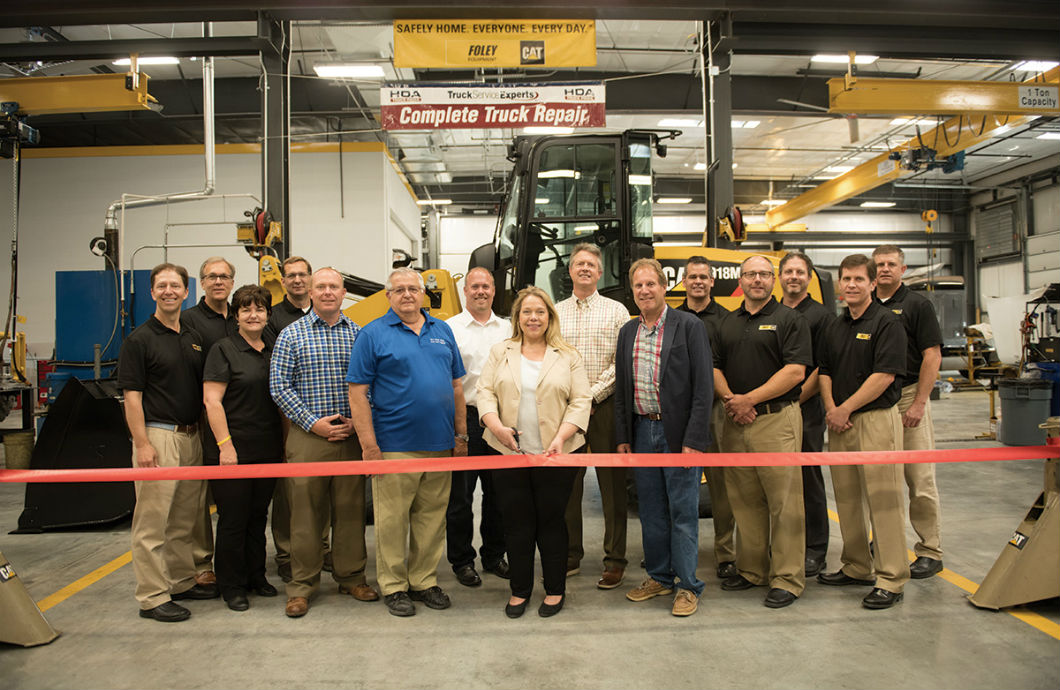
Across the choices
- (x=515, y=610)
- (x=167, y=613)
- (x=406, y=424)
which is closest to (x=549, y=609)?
(x=515, y=610)

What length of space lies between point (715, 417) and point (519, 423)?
134cm

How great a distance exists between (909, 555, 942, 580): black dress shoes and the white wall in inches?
480

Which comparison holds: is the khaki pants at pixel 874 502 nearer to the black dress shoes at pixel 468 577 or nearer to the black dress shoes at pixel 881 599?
the black dress shoes at pixel 881 599

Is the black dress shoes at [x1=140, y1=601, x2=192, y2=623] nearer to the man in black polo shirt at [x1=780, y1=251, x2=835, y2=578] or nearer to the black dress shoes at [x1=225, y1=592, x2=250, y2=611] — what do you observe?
the black dress shoes at [x1=225, y1=592, x2=250, y2=611]

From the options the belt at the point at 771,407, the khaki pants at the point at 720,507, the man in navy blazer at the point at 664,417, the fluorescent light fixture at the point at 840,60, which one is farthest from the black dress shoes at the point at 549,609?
the fluorescent light fixture at the point at 840,60

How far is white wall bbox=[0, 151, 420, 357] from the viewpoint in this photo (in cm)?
1426

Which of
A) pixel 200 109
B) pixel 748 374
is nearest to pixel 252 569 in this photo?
pixel 748 374

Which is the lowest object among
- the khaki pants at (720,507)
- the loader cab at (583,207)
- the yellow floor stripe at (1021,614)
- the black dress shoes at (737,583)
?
the yellow floor stripe at (1021,614)

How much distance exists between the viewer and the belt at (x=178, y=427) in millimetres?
3447

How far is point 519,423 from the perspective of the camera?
10.7ft

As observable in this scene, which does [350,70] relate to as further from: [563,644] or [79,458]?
[563,644]

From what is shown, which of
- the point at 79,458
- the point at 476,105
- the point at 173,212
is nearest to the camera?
the point at 79,458

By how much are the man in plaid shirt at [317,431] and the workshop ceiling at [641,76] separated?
4.55 metres

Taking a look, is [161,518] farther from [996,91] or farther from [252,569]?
[996,91]
